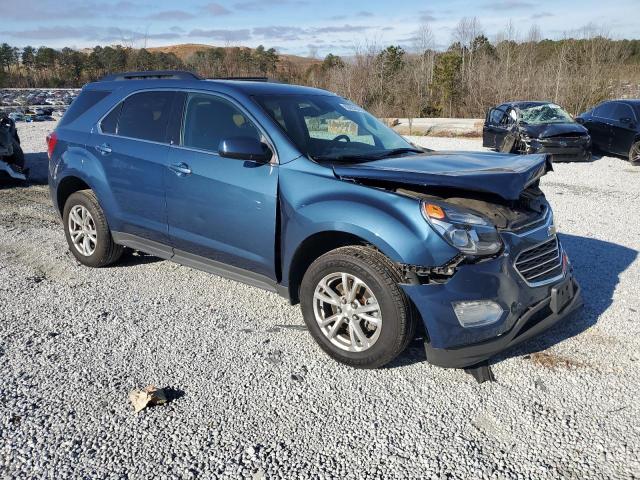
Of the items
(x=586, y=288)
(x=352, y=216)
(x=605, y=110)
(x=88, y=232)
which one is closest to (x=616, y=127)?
(x=605, y=110)

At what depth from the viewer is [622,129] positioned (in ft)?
44.4

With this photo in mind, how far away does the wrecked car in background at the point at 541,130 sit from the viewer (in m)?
13.4

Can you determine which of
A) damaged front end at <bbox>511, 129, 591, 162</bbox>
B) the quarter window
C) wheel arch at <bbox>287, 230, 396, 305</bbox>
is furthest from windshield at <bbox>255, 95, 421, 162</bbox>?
damaged front end at <bbox>511, 129, 591, 162</bbox>

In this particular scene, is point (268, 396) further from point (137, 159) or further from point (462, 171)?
point (137, 159)

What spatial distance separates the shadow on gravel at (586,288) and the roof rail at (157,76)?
305 centimetres

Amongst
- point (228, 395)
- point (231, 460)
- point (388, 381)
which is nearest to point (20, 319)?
point (228, 395)

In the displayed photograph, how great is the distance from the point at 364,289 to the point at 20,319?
287 centimetres

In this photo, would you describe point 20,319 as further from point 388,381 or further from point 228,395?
point 388,381

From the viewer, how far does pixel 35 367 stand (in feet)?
11.9

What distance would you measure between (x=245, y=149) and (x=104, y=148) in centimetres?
193

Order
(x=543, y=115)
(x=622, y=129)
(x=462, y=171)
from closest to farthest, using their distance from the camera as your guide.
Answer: (x=462, y=171), (x=622, y=129), (x=543, y=115)

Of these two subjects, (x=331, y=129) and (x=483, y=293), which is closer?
(x=483, y=293)

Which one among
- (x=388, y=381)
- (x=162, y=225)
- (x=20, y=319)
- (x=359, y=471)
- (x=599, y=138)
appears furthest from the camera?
(x=599, y=138)

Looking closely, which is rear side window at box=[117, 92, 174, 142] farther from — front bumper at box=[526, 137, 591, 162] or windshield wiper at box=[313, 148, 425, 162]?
front bumper at box=[526, 137, 591, 162]
